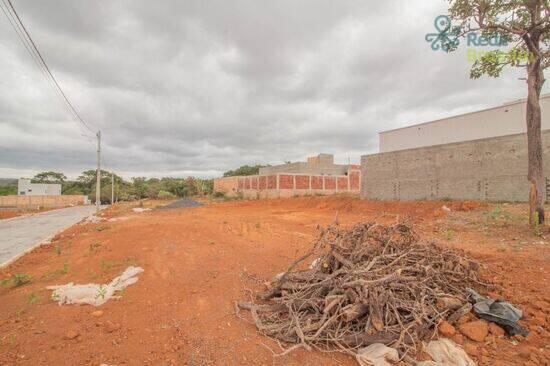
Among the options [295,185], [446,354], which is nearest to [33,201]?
[295,185]

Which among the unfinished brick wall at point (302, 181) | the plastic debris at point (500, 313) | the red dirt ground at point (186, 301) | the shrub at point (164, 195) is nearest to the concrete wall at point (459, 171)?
the red dirt ground at point (186, 301)

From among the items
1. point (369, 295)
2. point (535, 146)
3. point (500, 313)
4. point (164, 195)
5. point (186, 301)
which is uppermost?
point (535, 146)

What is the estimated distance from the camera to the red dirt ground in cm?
262

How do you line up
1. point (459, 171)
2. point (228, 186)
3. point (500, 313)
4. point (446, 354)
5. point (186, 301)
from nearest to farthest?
point (446, 354)
point (500, 313)
point (186, 301)
point (459, 171)
point (228, 186)

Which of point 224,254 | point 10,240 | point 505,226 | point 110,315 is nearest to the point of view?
point 110,315

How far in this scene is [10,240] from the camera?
9.23m

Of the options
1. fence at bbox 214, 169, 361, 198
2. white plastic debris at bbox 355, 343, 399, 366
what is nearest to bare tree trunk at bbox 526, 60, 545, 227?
white plastic debris at bbox 355, 343, 399, 366

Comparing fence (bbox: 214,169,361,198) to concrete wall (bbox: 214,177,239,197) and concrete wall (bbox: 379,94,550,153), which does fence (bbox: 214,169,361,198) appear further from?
concrete wall (bbox: 379,94,550,153)

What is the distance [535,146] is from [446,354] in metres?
6.14

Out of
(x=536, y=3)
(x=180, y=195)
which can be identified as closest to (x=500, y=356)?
(x=536, y=3)

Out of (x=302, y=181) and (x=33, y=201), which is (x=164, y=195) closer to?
(x=33, y=201)

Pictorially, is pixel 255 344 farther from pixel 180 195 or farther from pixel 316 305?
pixel 180 195

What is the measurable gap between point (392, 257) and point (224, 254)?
354cm

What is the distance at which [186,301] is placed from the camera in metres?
Result: 3.80
